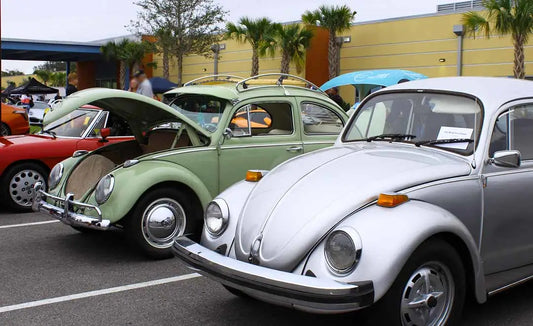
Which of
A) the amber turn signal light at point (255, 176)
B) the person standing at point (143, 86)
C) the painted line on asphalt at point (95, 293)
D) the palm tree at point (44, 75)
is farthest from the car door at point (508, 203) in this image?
the palm tree at point (44, 75)

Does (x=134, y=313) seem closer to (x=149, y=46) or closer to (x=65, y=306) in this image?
(x=65, y=306)

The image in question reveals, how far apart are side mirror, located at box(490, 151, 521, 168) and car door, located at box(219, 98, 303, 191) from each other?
2943 millimetres

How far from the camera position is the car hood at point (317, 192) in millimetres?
3447

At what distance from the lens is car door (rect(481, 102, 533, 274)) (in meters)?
3.82

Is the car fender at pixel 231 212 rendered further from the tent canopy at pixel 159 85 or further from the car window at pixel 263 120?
the tent canopy at pixel 159 85

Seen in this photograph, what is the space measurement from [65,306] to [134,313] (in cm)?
57

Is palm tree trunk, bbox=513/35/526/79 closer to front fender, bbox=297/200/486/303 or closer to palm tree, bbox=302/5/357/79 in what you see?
palm tree, bbox=302/5/357/79

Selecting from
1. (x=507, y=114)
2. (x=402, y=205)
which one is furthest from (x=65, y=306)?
(x=507, y=114)

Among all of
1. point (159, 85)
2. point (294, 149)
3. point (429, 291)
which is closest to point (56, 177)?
point (294, 149)

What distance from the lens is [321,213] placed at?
348 centimetres

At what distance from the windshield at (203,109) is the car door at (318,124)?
1038mm

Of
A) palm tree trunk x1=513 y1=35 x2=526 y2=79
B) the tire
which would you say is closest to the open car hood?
the tire

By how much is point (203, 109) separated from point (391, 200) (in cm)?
352

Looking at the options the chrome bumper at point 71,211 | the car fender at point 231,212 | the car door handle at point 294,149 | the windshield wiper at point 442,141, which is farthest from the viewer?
the car door handle at point 294,149
